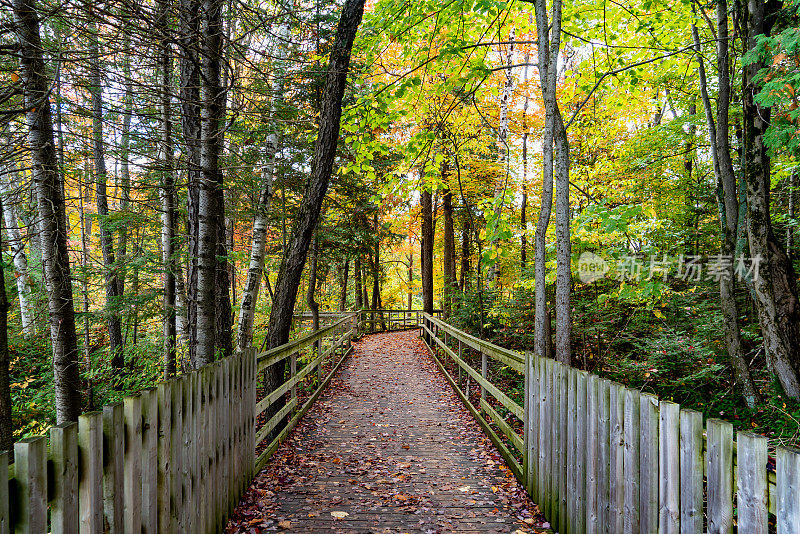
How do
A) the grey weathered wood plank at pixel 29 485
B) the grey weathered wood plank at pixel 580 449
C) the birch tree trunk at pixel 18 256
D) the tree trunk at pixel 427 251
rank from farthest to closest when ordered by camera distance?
the tree trunk at pixel 427 251 < the birch tree trunk at pixel 18 256 < the grey weathered wood plank at pixel 580 449 < the grey weathered wood plank at pixel 29 485

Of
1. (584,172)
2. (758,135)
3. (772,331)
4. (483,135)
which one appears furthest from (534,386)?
(483,135)

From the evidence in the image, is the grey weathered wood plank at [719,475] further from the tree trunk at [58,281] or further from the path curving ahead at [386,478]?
the tree trunk at [58,281]

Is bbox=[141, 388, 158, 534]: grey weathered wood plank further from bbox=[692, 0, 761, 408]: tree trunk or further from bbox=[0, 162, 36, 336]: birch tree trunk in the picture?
bbox=[692, 0, 761, 408]: tree trunk

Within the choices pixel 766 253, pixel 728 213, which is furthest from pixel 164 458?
pixel 728 213

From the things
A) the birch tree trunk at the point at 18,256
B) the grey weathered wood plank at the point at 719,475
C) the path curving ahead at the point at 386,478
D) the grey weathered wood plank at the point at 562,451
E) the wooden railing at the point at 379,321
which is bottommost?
the wooden railing at the point at 379,321

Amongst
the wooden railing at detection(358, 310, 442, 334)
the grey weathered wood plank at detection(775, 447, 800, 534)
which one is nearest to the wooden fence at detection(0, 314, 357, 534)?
the grey weathered wood plank at detection(775, 447, 800, 534)

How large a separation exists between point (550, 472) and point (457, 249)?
78.1 feet

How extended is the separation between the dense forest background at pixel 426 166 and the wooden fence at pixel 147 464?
145 cm

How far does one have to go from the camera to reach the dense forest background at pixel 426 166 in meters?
4.04

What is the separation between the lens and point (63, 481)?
1.66 m

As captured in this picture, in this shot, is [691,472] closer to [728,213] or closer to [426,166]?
[426,166]

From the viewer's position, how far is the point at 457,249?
27188mm

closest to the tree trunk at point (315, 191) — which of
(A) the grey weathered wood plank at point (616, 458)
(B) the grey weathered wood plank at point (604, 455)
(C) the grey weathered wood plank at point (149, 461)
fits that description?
(C) the grey weathered wood plank at point (149, 461)

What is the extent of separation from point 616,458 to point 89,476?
2722 mm
